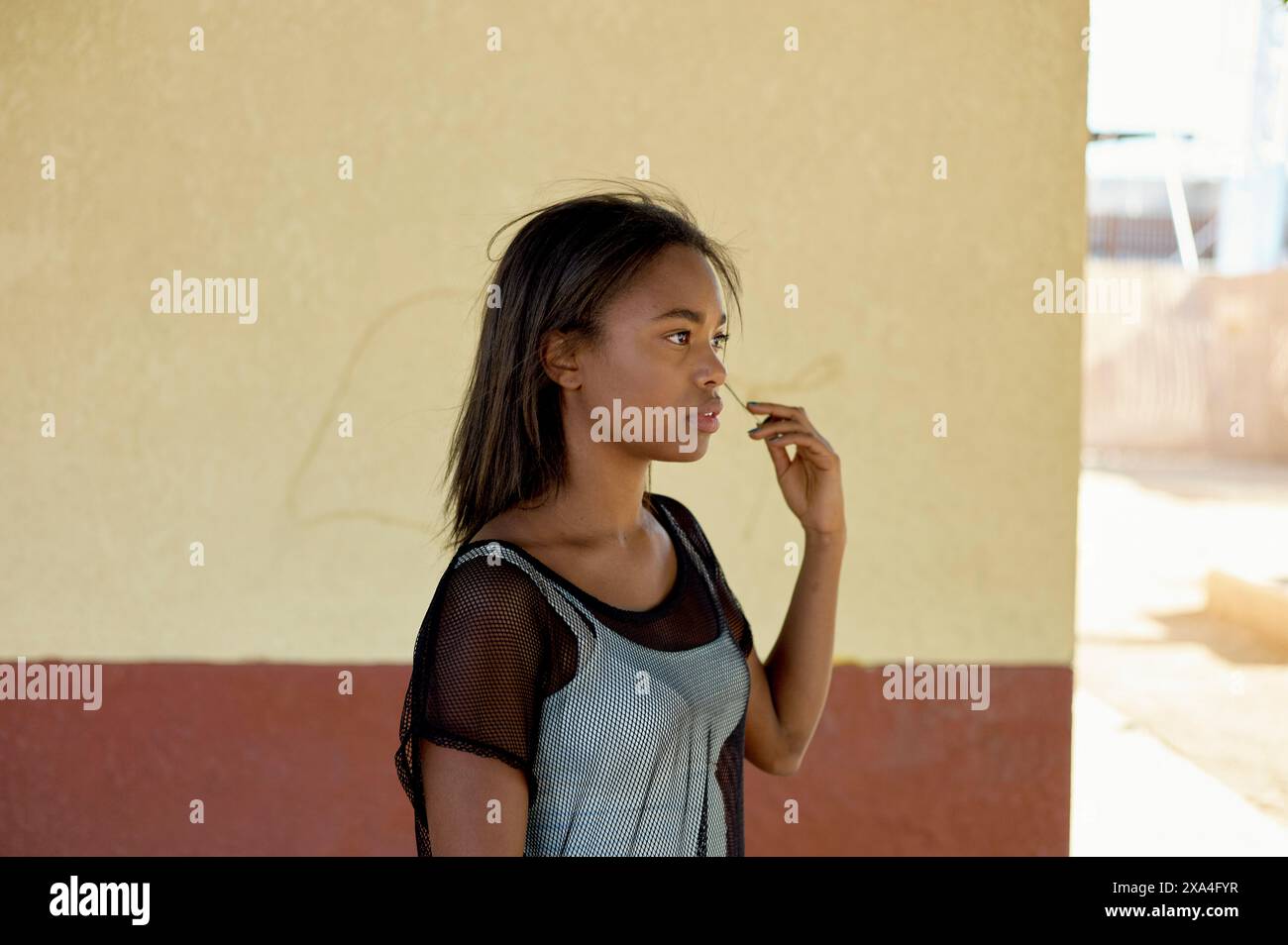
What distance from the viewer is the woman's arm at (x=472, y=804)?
53.5 inches

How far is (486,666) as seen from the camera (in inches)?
54.6

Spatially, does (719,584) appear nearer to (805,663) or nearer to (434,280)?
(805,663)

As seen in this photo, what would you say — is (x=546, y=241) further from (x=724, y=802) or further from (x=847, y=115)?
(x=847, y=115)

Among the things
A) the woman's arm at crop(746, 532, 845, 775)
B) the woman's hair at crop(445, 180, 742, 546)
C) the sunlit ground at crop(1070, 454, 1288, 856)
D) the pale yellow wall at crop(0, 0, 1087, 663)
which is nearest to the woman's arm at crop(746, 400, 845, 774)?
the woman's arm at crop(746, 532, 845, 775)

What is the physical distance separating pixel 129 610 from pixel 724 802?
88.0 inches

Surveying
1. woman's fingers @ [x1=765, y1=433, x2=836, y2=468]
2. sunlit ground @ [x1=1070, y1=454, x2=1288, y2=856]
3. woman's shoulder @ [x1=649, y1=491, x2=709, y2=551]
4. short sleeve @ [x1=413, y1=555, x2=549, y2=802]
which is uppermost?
woman's fingers @ [x1=765, y1=433, x2=836, y2=468]

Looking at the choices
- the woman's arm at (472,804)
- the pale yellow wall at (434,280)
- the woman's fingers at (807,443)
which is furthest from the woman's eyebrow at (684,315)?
the pale yellow wall at (434,280)

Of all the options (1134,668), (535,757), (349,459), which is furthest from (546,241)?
(1134,668)

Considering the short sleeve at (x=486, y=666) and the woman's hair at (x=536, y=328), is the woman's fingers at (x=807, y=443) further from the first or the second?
the short sleeve at (x=486, y=666)

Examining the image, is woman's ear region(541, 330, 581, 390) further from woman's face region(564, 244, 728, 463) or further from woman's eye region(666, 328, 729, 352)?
woman's eye region(666, 328, 729, 352)

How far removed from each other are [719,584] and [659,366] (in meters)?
0.35

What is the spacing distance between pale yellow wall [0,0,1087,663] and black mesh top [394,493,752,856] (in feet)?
6.01

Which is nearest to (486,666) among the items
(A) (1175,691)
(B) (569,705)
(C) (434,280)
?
(B) (569,705)

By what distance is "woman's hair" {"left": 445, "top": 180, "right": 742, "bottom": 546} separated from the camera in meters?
1.58
